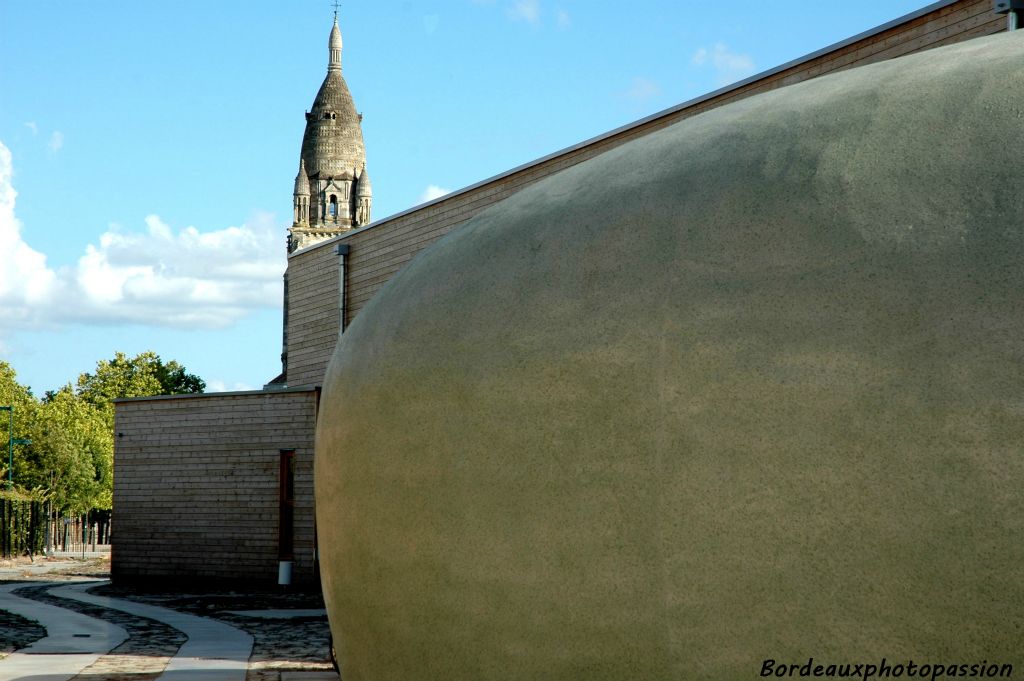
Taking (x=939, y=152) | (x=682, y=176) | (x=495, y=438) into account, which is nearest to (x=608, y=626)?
(x=495, y=438)

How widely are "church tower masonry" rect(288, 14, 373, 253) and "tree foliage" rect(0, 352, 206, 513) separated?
29.9 m

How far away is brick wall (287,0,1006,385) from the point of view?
10007 mm

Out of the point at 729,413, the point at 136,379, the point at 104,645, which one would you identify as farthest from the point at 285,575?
the point at 136,379

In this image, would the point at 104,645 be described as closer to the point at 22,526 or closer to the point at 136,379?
the point at 22,526

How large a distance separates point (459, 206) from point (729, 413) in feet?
46.0

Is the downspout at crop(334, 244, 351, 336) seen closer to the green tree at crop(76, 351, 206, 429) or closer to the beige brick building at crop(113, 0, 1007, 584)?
the beige brick building at crop(113, 0, 1007, 584)

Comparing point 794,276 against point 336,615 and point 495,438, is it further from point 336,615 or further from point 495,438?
point 336,615

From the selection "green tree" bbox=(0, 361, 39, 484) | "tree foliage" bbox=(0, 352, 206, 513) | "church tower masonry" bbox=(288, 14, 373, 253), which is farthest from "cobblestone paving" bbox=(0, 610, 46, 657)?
"church tower masonry" bbox=(288, 14, 373, 253)

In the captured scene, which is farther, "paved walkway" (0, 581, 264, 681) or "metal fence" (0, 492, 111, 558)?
"metal fence" (0, 492, 111, 558)

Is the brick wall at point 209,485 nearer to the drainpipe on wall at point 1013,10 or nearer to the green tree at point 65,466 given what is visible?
the drainpipe on wall at point 1013,10

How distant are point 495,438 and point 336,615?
1185mm

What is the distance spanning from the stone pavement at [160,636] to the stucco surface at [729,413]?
5.12 m

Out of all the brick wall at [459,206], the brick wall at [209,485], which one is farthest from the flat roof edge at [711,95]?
the brick wall at [209,485]

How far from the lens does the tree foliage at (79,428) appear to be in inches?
1705
